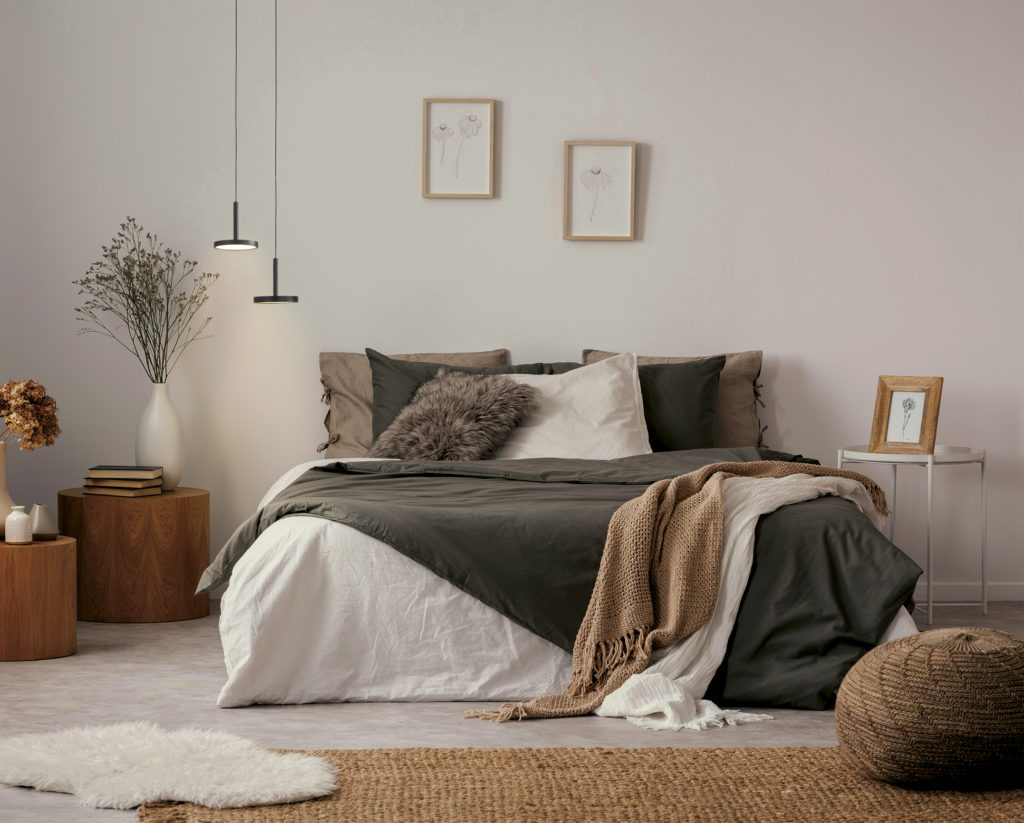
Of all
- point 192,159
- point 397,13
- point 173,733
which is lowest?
point 173,733

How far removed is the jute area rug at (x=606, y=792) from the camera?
2.20 metres

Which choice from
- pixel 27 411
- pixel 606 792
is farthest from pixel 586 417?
pixel 606 792

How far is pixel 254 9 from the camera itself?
466 centimetres

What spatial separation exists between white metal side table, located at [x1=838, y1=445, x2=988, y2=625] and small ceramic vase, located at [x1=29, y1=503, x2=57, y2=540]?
9.57ft

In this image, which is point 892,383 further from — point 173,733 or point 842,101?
point 173,733

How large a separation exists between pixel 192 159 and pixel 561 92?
1557 millimetres

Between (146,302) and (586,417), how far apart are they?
1816 millimetres

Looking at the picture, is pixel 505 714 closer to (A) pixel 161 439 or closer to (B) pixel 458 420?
(B) pixel 458 420

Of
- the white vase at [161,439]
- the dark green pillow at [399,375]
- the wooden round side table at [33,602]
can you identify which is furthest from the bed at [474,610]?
the white vase at [161,439]

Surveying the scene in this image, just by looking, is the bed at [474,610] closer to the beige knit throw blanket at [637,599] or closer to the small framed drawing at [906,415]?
the beige knit throw blanket at [637,599]

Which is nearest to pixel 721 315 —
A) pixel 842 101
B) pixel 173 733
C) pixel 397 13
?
pixel 842 101

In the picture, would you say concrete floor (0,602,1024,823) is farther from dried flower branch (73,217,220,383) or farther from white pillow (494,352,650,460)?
dried flower branch (73,217,220,383)

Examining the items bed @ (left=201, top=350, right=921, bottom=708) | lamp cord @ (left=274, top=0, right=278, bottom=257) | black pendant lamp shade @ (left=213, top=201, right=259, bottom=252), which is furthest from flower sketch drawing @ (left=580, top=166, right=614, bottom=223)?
bed @ (left=201, top=350, right=921, bottom=708)

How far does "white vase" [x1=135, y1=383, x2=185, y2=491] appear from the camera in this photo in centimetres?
434
